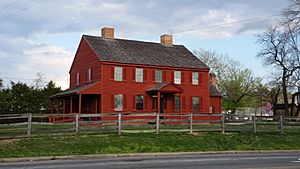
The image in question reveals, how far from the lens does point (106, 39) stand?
134 feet

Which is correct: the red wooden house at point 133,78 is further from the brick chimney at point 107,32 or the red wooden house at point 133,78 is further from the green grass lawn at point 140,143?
the green grass lawn at point 140,143

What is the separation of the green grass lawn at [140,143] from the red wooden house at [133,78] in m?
13.7

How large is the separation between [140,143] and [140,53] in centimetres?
2104

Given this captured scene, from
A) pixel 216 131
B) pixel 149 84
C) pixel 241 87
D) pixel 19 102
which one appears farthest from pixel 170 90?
pixel 241 87

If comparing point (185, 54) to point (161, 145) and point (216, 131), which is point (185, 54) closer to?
point (216, 131)

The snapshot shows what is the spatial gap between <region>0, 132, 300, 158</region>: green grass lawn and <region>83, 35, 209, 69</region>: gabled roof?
15726 mm

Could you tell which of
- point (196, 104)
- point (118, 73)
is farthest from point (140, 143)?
point (196, 104)

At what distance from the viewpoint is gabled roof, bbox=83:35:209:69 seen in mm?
37812

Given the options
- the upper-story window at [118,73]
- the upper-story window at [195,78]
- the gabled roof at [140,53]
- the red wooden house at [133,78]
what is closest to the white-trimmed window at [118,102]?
the red wooden house at [133,78]

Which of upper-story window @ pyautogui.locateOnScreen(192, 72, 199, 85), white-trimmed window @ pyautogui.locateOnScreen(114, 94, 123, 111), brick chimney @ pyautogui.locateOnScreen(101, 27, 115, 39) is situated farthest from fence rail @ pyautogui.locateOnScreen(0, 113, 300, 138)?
brick chimney @ pyautogui.locateOnScreen(101, 27, 115, 39)

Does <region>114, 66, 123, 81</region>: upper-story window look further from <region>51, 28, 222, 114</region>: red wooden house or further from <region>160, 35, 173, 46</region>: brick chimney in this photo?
<region>160, 35, 173, 46</region>: brick chimney

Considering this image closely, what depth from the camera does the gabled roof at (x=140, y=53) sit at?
37812mm

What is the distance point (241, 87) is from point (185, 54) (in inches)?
1130

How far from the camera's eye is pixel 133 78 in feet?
124
